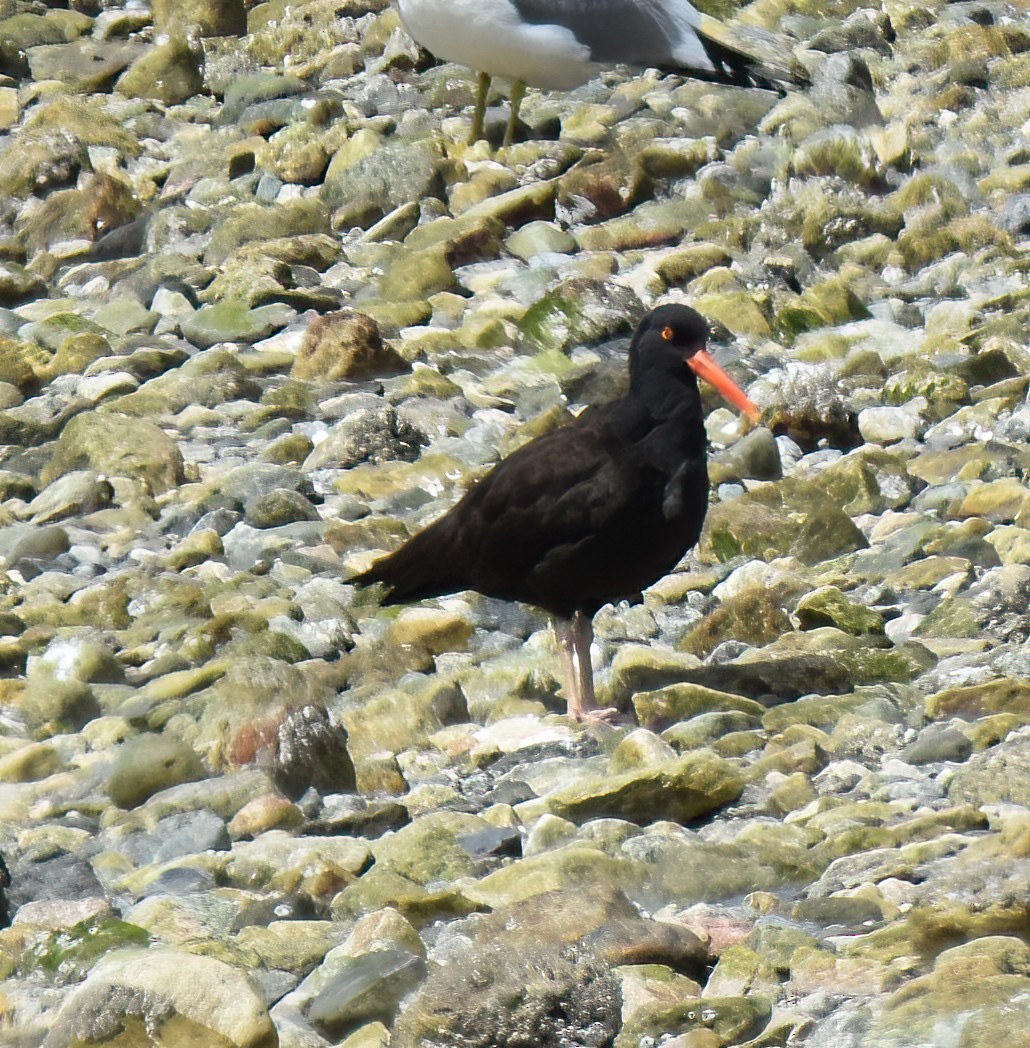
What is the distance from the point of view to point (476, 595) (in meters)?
5.64

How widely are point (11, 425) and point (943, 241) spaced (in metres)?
4.09

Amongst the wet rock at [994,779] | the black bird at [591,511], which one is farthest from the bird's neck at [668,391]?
the wet rock at [994,779]

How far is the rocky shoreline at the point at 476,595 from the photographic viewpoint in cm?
318

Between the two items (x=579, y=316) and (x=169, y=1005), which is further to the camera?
(x=579, y=316)

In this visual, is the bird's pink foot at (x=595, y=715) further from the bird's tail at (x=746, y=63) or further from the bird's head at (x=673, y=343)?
the bird's tail at (x=746, y=63)

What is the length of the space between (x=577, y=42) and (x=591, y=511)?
16.1ft

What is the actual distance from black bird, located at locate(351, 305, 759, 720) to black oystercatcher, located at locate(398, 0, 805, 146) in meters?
4.17

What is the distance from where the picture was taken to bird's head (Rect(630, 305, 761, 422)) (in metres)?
5.08

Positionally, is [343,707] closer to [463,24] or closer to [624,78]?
[463,24]

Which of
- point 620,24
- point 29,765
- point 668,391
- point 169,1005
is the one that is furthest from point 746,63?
point 169,1005

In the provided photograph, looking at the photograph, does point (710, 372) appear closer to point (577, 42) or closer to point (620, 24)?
point (577, 42)

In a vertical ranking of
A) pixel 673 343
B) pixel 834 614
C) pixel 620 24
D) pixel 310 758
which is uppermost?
pixel 673 343

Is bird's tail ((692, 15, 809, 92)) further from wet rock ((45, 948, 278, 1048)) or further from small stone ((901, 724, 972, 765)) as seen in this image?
wet rock ((45, 948, 278, 1048))

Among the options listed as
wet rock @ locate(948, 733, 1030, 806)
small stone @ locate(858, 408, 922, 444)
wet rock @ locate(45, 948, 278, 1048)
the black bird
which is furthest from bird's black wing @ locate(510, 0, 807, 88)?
wet rock @ locate(45, 948, 278, 1048)
